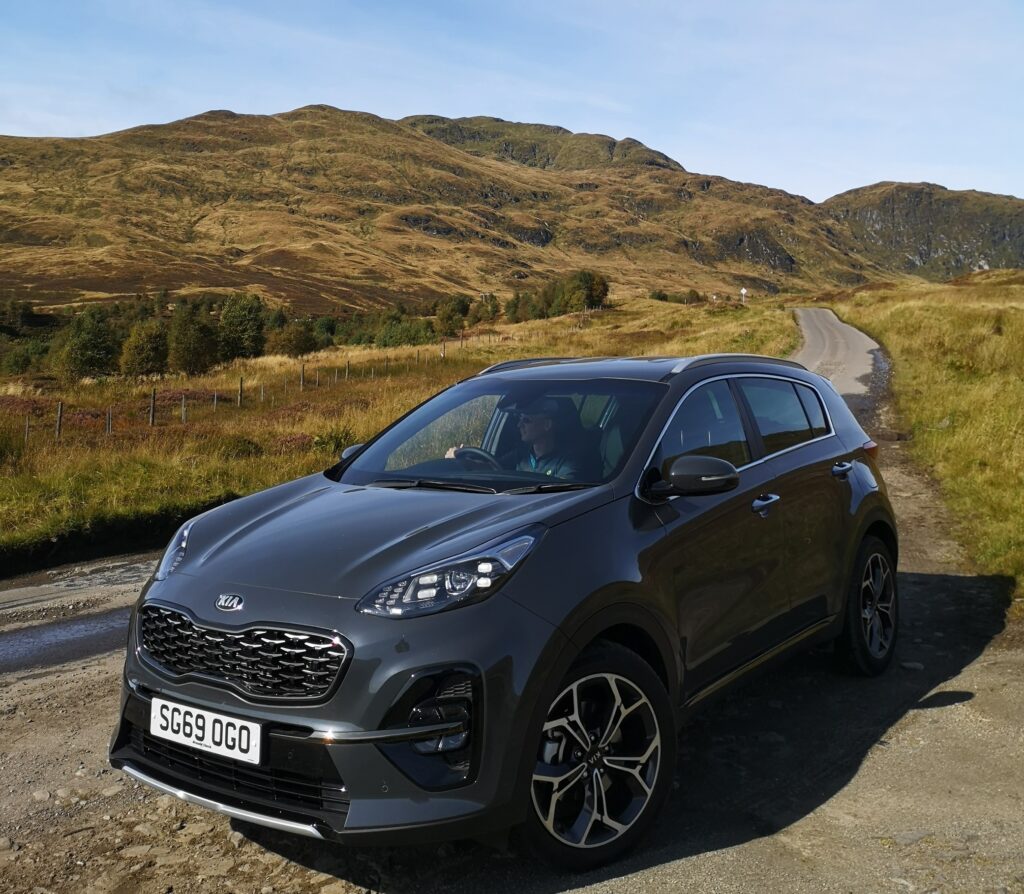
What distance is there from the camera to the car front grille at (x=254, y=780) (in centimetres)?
302

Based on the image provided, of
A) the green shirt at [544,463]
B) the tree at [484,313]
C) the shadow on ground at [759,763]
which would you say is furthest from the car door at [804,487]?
the tree at [484,313]

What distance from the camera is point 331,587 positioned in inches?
127

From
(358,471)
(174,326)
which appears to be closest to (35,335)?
(174,326)

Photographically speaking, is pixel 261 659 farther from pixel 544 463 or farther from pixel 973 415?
pixel 973 415

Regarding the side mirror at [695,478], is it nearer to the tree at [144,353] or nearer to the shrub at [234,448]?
the shrub at [234,448]

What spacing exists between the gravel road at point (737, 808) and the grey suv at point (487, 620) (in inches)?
13.1

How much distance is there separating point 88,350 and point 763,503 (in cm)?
8043

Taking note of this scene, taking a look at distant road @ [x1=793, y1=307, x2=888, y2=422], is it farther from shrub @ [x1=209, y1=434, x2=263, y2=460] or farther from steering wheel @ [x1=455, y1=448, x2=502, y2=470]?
steering wheel @ [x1=455, y1=448, x2=502, y2=470]

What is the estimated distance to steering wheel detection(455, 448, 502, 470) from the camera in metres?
4.35

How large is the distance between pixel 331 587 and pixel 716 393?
228 centimetres

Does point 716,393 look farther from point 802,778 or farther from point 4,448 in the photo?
point 4,448

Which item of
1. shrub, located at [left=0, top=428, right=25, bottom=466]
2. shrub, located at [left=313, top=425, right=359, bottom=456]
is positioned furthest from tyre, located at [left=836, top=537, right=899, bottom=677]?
shrub, located at [left=0, top=428, right=25, bottom=466]

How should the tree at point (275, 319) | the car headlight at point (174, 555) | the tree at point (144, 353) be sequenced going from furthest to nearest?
the tree at point (275, 319), the tree at point (144, 353), the car headlight at point (174, 555)

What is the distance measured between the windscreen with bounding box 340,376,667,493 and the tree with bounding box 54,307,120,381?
247 feet
